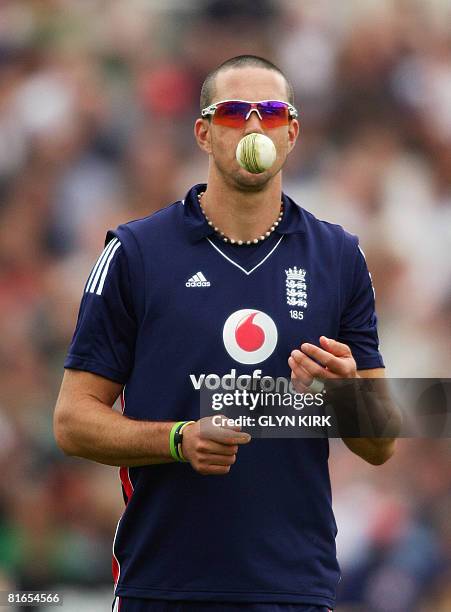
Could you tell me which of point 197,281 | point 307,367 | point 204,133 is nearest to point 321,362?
point 307,367

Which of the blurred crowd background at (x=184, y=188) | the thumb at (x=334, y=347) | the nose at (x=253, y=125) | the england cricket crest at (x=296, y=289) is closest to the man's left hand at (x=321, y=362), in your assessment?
the thumb at (x=334, y=347)

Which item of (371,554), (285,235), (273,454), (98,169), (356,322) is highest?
(98,169)

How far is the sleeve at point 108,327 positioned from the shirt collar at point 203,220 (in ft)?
0.81

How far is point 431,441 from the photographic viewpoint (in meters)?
6.60

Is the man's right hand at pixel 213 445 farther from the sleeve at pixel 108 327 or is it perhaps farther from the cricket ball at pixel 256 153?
the cricket ball at pixel 256 153

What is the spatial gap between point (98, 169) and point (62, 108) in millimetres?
445

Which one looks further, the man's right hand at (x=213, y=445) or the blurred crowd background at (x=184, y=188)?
the blurred crowd background at (x=184, y=188)

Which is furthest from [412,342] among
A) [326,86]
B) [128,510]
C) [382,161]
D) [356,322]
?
[128,510]

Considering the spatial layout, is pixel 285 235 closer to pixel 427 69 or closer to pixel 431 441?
pixel 431 441

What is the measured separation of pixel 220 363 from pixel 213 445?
431mm

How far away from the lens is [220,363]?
3311mm

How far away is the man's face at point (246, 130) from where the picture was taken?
349cm

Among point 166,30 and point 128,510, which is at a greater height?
point 166,30

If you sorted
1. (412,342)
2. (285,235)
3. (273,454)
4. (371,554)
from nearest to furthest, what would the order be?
(273,454), (285,235), (371,554), (412,342)
